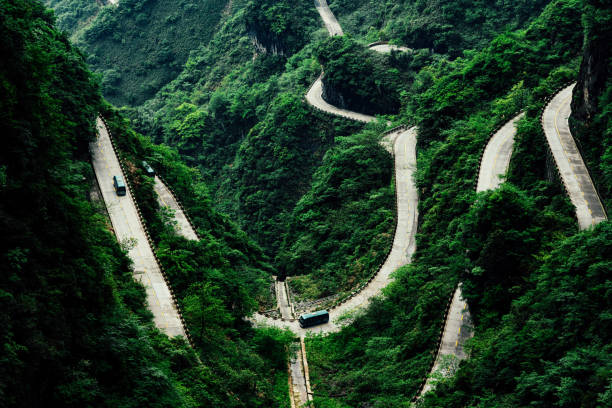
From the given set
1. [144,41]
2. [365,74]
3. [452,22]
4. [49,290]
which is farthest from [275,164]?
[144,41]

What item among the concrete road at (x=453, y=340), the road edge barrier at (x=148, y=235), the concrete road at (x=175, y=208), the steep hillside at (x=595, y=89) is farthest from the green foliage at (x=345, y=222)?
the steep hillside at (x=595, y=89)

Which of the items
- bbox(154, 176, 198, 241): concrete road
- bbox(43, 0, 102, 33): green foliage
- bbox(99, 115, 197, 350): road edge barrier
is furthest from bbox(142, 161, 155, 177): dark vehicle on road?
→ bbox(43, 0, 102, 33): green foliage

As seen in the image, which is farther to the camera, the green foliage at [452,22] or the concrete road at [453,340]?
the green foliage at [452,22]

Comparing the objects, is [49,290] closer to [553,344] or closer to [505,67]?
[553,344]

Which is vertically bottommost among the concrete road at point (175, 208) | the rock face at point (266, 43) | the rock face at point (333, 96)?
the concrete road at point (175, 208)

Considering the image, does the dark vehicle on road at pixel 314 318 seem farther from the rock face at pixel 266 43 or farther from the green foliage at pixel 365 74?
the rock face at pixel 266 43
